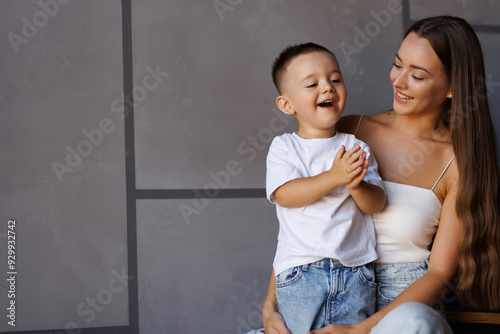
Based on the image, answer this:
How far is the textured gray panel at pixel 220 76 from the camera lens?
2246mm

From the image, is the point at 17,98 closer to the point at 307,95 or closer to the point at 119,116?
the point at 119,116

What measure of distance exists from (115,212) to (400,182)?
117 cm

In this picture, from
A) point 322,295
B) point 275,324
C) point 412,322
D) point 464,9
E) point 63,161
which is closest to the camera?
point 412,322

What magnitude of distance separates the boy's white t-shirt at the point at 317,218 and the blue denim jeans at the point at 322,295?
3cm

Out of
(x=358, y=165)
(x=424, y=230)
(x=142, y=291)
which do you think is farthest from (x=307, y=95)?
(x=142, y=291)

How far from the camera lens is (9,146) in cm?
212

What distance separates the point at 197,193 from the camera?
7.47 feet

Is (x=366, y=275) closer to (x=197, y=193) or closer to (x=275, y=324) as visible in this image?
(x=275, y=324)

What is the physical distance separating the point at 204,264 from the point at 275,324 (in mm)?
756

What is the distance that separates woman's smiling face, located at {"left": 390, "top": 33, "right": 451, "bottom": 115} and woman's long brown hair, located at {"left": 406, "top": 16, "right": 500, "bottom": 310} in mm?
29

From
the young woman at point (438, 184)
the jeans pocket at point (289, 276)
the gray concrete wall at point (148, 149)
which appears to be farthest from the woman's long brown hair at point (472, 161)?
the gray concrete wall at point (148, 149)

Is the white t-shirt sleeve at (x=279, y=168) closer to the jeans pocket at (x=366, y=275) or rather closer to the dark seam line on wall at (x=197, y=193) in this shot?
the jeans pocket at (x=366, y=275)

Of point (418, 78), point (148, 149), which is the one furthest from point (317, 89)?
point (148, 149)

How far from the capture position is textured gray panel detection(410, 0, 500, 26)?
2.50m
